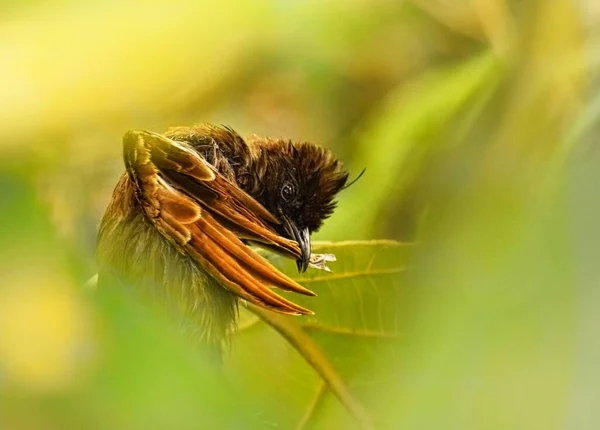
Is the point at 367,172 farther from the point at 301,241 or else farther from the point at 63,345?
the point at 63,345

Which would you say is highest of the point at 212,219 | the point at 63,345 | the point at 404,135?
the point at 404,135

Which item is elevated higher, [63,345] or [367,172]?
[367,172]

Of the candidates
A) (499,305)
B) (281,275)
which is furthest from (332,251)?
(499,305)

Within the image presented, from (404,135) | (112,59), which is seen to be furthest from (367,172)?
(112,59)

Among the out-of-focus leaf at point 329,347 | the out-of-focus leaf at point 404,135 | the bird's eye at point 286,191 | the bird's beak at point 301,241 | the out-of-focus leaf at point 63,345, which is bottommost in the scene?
the out-of-focus leaf at point 63,345

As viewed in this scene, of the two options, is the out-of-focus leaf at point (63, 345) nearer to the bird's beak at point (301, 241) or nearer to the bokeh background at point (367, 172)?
the bokeh background at point (367, 172)

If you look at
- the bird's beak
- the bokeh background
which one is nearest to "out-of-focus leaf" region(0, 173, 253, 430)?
the bokeh background

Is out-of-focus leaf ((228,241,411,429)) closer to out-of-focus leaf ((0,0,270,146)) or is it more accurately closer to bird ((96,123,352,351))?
bird ((96,123,352,351))

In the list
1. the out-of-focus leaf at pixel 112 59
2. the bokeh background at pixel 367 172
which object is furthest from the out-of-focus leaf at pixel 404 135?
the out-of-focus leaf at pixel 112 59
